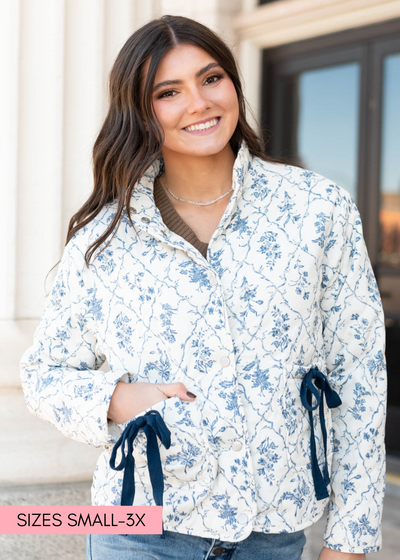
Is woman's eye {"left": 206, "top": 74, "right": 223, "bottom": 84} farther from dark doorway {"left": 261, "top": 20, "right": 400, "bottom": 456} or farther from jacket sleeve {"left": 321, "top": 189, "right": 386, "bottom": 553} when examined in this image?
dark doorway {"left": 261, "top": 20, "right": 400, "bottom": 456}

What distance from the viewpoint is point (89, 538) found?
5.45ft

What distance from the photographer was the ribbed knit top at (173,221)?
1682mm

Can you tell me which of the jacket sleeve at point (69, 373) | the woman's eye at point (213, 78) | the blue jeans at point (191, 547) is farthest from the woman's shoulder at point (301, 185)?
the blue jeans at point (191, 547)

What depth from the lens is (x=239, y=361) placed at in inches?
60.3

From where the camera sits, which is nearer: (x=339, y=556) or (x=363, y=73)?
(x=339, y=556)

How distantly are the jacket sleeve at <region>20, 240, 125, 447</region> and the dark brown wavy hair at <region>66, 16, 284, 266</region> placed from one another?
0.12m

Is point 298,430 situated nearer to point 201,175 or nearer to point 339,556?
point 339,556

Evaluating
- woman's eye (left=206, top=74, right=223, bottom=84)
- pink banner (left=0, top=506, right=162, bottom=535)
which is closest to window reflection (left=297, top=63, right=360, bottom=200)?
woman's eye (left=206, top=74, right=223, bottom=84)

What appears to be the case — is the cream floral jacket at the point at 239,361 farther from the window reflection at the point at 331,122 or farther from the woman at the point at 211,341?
the window reflection at the point at 331,122

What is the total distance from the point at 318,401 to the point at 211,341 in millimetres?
290

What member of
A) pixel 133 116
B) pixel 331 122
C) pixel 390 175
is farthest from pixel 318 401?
pixel 331 122

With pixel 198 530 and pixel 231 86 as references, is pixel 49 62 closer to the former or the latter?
pixel 231 86

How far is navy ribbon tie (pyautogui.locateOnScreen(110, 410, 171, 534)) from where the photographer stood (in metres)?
1.46

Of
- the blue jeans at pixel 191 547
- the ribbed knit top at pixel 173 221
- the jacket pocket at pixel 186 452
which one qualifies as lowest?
the blue jeans at pixel 191 547
